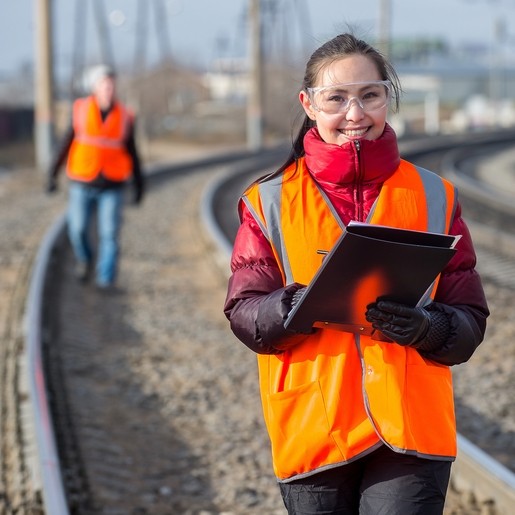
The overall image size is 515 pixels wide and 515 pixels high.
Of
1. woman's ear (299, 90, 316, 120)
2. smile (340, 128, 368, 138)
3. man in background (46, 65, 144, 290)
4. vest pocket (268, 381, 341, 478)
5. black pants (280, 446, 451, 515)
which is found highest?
woman's ear (299, 90, 316, 120)

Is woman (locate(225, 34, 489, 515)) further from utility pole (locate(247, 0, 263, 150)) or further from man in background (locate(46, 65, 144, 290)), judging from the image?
utility pole (locate(247, 0, 263, 150))

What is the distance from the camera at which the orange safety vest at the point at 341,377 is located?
274 cm

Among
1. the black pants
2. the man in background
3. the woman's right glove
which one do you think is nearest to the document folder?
the woman's right glove

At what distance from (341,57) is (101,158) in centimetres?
712

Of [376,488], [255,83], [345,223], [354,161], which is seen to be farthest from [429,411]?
[255,83]

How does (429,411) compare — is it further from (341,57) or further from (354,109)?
(341,57)

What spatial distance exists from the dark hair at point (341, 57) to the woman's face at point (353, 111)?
0.05 feet

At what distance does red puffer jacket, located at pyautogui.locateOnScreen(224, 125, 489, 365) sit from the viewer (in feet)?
9.12

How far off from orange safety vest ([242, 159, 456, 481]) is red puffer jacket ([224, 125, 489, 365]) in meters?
0.04

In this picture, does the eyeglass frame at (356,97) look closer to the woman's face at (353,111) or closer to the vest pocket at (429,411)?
the woman's face at (353,111)

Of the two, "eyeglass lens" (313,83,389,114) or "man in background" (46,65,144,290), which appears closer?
"eyeglass lens" (313,83,389,114)

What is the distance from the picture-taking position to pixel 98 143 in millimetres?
9812

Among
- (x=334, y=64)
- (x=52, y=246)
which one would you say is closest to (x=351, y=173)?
(x=334, y=64)

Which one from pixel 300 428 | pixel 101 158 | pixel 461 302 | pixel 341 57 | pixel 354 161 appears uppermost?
pixel 341 57
